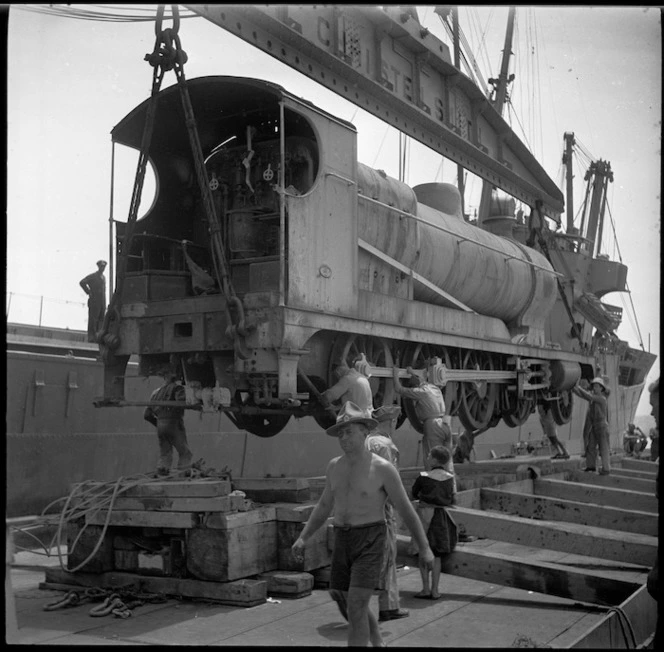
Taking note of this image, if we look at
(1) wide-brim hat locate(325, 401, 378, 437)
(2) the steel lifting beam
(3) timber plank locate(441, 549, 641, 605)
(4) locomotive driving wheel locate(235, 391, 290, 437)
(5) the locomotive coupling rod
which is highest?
(2) the steel lifting beam

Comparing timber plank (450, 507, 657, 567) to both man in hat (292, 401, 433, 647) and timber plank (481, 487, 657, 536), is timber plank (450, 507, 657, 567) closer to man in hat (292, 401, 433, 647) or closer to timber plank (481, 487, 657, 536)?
timber plank (481, 487, 657, 536)

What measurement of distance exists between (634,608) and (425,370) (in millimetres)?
5519

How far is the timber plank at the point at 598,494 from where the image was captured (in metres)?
11.7

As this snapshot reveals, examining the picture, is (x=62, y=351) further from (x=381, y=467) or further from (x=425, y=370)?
(x=381, y=467)

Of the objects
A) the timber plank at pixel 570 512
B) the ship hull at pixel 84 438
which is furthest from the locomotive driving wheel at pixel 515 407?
the timber plank at pixel 570 512

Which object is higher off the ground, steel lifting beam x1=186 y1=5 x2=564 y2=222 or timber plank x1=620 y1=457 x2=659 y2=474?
steel lifting beam x1=186 y1=5 x2=564 y2=222

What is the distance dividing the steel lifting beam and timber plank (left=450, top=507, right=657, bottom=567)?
16.0 ft

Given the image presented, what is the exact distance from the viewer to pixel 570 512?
10500 millimetres

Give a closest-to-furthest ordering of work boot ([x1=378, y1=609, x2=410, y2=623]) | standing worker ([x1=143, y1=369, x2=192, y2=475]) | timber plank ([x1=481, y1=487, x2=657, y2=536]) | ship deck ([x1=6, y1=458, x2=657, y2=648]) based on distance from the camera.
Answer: ship deck ([x1=6, y1=458, x2=657, y2=648])
work boot ([x1=378, y1=609, x2=410, y2=623])
standing worker ([x1=143, y1=369, x2=192, y2=475])
timber plank ([x1=481, y1=487, x2=657, y2=536])

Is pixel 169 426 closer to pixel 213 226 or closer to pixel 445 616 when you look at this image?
pixel 213 226

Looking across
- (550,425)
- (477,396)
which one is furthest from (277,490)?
(550,425)

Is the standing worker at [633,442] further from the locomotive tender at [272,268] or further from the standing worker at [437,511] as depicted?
the standing worker at [437,511]

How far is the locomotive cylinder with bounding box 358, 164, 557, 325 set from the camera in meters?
10.8

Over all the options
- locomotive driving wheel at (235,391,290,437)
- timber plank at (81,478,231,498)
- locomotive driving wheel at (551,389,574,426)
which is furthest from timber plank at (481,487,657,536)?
locomotive driving wheel at (551,389,574,426)
